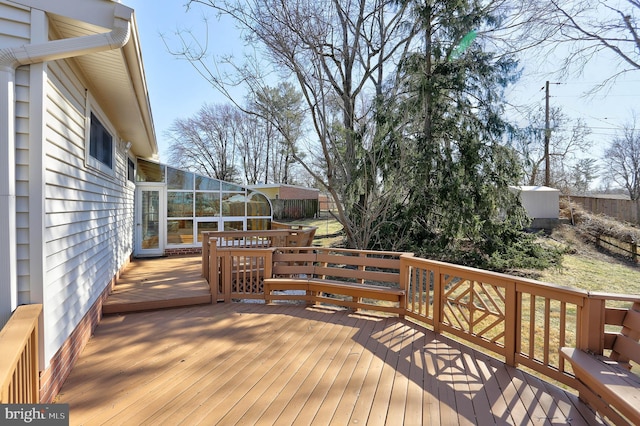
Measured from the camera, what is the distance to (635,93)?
301 inches

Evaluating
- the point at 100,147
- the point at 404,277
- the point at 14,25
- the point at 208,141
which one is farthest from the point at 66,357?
the point at 208,141

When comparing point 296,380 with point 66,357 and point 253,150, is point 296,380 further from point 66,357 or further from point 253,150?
point 253,150

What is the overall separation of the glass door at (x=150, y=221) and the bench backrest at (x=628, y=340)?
890 cm

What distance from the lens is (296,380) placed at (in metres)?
2.48

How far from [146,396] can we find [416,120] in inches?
313

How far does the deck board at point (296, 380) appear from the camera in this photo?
2053 millimetres

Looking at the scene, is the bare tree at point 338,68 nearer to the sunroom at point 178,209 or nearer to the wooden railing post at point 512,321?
the sunroom at point 178,209

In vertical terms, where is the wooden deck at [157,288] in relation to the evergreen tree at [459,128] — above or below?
below

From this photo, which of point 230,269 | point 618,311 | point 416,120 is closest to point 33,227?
point 230,269

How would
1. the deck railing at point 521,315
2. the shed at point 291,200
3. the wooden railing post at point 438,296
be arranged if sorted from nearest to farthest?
1. the deck railing at point 521,315
2. the wooden railing post at point 438,296
3. the shed at point 291,200

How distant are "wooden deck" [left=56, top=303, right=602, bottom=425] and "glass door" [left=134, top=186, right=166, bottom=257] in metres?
5.06

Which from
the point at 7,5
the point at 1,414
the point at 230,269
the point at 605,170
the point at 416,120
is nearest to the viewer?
the point at 1,414

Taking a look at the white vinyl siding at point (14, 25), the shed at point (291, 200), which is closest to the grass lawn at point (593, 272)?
→ the white vinyl siding at point (14, 25)

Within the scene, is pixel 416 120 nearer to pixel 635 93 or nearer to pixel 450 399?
pixel 635 93
